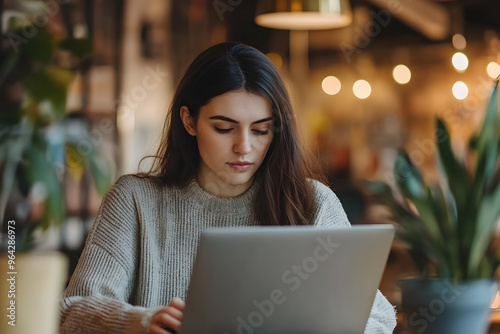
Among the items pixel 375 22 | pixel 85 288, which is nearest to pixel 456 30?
pixel 375 22

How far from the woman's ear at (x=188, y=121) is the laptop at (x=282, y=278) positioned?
77 cm

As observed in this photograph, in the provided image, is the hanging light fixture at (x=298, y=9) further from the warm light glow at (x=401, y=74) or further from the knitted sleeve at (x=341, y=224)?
the warm light glow at (x=401, y=74)

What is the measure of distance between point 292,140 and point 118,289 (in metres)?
0.62

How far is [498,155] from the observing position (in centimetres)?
190

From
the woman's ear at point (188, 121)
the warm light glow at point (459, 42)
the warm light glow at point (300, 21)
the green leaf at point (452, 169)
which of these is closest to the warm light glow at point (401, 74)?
the warm light glow at point (459, 42)

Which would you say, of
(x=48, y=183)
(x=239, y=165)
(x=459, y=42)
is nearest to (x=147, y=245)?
(x=239, y=165)

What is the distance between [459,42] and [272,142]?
22.5 ft

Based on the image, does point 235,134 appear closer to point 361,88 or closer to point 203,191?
point 203,191

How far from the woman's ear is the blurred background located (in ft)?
1.02

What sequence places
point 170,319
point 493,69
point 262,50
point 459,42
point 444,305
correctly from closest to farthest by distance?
1. point 170,319
2. point 444,305
3. point 262,50
4. point 493,69
5. point 459,42

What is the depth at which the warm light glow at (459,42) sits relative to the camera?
833 cm

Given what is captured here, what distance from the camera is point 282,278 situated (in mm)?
1426

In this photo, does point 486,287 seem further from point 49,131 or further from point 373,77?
point 373,77

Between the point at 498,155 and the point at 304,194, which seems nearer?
the point at 498,155
